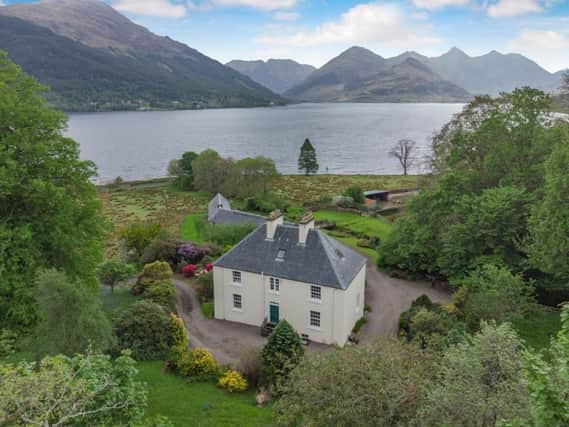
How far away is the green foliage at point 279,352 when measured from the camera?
22.3 meters

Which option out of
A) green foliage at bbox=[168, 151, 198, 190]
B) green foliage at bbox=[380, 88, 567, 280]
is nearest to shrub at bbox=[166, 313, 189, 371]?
green foliage at bbox=[380, 88, 567, 280]

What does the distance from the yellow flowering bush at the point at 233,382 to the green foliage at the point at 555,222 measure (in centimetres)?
1973

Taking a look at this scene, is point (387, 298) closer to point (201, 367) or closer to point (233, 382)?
point (233, 382)

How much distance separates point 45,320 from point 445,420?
636 inches

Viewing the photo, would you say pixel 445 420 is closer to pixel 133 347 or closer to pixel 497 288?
pixel 497 288

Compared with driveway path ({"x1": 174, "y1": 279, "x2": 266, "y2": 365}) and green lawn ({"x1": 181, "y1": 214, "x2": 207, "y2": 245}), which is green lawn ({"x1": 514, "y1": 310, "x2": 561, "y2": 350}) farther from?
green lawn ({"x1": 181, "y1": 214, "x2": 207, "y2": 245})

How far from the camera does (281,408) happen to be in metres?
14.9

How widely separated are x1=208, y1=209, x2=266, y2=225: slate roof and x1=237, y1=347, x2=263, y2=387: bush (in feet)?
86.4

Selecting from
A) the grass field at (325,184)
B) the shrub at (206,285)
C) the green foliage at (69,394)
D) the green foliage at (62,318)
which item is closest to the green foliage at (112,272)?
the shrub at (206,285)

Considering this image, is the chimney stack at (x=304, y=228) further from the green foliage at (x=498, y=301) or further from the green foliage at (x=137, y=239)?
the green foliage at (x=137, y=239)

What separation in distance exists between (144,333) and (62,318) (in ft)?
26.5

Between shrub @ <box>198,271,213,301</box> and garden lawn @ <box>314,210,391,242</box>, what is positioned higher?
shrub @ <box>198,271,213,301</box>

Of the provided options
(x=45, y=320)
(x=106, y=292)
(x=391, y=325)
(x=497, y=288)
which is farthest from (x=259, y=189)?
(x=45, y=320)

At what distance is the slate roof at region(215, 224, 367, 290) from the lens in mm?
27406
